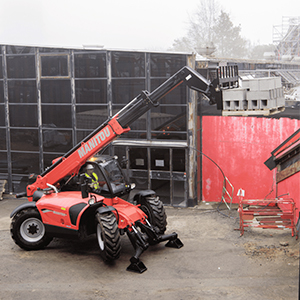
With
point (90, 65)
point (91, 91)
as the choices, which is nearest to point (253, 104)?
point (91, 91)

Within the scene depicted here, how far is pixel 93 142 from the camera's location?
11.4 metres

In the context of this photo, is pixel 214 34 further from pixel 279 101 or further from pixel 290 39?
pixel 279 101

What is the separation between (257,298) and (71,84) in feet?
39.2

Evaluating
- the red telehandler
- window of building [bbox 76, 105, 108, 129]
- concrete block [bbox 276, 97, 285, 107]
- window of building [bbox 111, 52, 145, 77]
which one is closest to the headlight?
the red telehandler

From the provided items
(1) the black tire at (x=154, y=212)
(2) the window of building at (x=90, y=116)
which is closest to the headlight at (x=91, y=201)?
(1) the black tire at (x=154, y=212)

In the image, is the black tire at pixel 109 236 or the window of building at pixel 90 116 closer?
the black tire at pixel 109 236

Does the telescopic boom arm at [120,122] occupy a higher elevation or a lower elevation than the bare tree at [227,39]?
lower

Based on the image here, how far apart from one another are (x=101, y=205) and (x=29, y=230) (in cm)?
255

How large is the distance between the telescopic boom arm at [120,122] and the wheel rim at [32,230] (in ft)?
4.10

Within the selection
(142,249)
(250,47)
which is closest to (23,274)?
(142,249)

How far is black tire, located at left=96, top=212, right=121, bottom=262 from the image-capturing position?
32.4 ft

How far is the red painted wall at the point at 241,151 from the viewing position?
52.5 feet

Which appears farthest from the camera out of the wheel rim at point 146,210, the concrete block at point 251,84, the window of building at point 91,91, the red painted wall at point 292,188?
the window of building at point 91,91

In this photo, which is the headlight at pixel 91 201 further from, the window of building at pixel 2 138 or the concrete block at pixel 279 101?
the window of building at pixel 2 138
